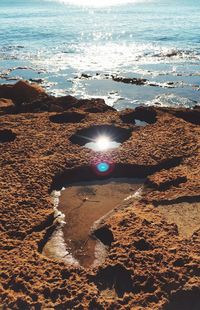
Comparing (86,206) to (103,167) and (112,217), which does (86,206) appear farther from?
(103,167)

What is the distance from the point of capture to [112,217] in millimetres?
5352

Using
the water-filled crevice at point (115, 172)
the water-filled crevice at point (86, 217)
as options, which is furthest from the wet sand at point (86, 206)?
the water-filled crevice at point (115, 172)

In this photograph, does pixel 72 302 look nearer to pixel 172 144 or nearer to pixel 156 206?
pixel 156 206

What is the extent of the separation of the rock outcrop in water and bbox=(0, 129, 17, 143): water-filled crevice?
0.02 m

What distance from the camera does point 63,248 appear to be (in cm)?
496

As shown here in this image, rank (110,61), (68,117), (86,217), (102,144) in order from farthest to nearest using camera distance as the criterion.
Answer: (110,61), (68,117), (102,144), (86,217)

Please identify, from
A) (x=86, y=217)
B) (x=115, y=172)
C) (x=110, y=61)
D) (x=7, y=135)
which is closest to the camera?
(x=86, y=217)

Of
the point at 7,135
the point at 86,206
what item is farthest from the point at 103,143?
the point at 86,206

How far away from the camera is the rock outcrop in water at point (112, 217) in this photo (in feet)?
13.6

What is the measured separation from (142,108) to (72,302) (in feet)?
19.3

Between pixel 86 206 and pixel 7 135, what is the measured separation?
2.74 meters

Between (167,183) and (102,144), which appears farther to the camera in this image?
(102,144)

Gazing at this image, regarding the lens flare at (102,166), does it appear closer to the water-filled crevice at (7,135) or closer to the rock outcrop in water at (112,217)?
the rock outcrop in water at (112,217)

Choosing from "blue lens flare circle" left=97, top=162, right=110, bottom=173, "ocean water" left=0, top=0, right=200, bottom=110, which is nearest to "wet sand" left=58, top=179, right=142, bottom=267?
"blue lens flare circle" left=97, top=162, right=110, bottom=173
